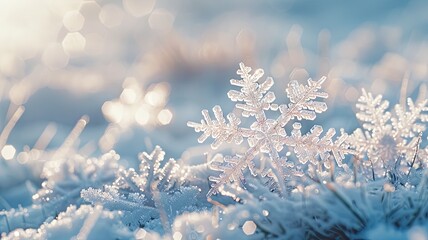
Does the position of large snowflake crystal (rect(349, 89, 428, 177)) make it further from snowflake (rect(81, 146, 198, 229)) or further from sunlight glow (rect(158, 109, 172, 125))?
sunlight glow (rect(158, 109, 172, 125))

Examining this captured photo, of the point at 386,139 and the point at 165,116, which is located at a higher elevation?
the point at 165,116

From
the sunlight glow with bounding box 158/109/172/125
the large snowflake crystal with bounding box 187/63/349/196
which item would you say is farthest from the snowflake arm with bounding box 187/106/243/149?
the sunlight glow with bounding box 158/109/172/125

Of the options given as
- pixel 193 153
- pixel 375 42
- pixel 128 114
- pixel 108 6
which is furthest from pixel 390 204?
pixel 108 6

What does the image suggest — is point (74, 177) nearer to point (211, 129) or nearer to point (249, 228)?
point (211, 129)

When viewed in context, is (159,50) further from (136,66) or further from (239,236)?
(239,236)

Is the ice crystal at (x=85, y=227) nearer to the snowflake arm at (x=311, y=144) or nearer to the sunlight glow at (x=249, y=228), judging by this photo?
the sunlight glow at (x=249, y=228)

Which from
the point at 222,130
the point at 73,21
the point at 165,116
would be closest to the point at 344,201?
the point at 222,130

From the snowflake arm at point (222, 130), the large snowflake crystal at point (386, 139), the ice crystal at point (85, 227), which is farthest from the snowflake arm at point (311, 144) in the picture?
the ice crystal at point (85, 227)
